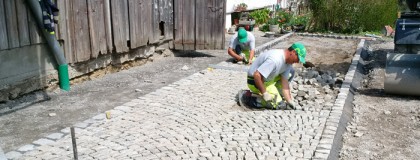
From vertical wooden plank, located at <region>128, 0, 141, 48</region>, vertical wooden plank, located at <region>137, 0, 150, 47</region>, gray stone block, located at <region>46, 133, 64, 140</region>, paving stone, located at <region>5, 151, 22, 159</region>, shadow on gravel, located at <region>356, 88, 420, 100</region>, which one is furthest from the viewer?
vertical wooden plank, located at <region>137, 0, 150, 47</region>

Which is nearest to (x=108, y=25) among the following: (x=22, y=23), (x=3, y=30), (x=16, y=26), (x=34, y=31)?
(x=34, y=31)

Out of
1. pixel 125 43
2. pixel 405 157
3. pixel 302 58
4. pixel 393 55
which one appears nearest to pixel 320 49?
pixel 393 55

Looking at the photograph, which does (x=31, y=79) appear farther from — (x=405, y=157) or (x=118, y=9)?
(x=405, y=157)

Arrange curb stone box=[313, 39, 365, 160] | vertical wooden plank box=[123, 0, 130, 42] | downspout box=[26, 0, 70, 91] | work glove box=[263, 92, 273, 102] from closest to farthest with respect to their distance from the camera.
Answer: curb stone box=[313, 39, 365, 160]
work glove box=[263, 92, 273, 102]
downspout box=[26, 0, 70, 91]
vertical wooden plank box=[123, 0, 130, 42]

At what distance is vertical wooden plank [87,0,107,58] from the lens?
7.85 m

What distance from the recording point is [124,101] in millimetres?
6656

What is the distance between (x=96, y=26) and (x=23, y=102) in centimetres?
219

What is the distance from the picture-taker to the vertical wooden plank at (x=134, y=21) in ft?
29.3

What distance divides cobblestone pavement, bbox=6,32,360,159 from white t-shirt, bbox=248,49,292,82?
57cm

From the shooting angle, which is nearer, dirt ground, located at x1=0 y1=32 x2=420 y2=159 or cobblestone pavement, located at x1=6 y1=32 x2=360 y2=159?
cobblestone pavement, located at x1=6 y1=32 x2=360 y2=159

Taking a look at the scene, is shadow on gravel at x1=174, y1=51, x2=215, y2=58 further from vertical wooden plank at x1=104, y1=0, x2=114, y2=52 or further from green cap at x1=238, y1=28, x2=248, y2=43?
vertical wooden plank at x1=104, y1=0, x2=114, y2=52

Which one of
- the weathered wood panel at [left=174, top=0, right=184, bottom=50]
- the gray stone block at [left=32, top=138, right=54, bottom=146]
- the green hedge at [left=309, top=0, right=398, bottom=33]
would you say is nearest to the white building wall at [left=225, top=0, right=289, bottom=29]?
the green hedge at [left=309, top=0, right=398, bottom=33]

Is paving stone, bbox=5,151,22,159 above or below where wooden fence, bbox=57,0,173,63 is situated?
below

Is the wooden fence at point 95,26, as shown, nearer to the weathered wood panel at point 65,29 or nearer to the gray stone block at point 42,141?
the weathered wood panel at point 65,29
